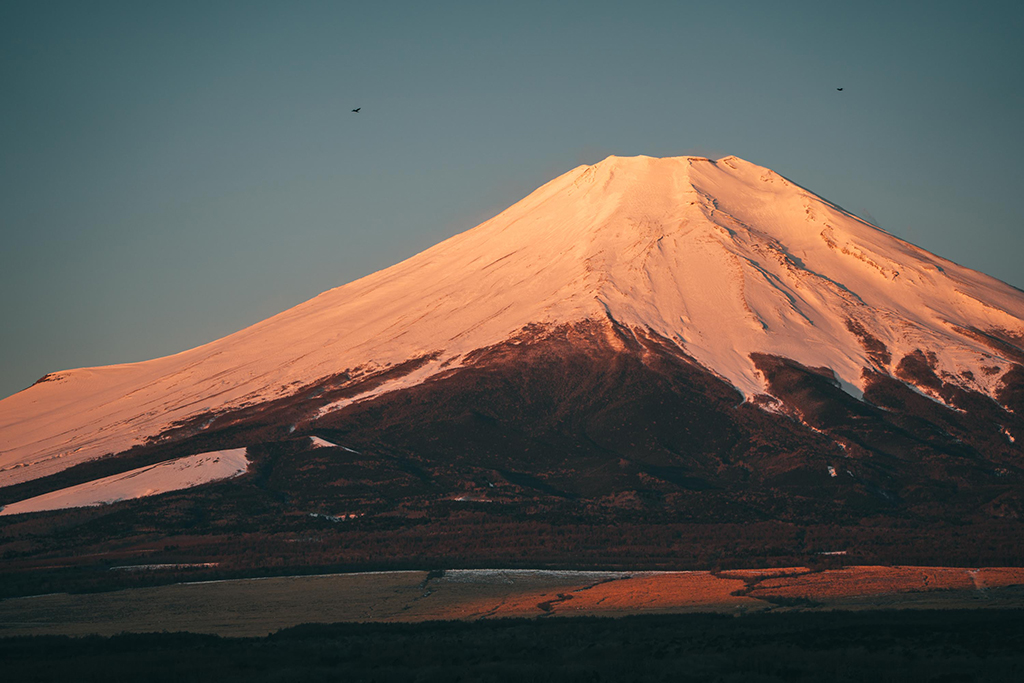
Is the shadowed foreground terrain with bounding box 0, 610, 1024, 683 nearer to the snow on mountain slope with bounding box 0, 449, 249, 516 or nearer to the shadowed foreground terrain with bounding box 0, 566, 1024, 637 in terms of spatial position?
the shadowed foreground terrain with bounding box 0, 566, 1024, 637

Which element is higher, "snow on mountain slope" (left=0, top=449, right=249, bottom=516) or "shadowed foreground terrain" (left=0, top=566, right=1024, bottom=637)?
"snow on mountain slope" (left=0, top=449, right=249, bottom=516)

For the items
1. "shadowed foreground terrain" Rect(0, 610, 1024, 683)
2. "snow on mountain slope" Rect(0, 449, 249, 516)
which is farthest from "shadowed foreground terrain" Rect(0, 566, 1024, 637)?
"snow on mountain slope" Rect(0, 449, 249, 516)

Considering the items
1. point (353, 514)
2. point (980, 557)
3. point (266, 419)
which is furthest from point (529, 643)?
point (266, 419)

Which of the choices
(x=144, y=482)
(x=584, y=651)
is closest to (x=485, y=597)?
(x=584, y=651)

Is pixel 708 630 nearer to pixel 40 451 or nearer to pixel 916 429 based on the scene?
pixel 916 429

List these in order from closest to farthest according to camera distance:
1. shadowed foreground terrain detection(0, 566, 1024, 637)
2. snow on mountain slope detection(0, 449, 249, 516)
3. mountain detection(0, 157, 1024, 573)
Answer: shadowed foreground terrain detection(0, 566, 1024, 637) < mountain detection(0, 157, 1024, 573) < snow on mountain slope detection(0, 449, 249, 516)
